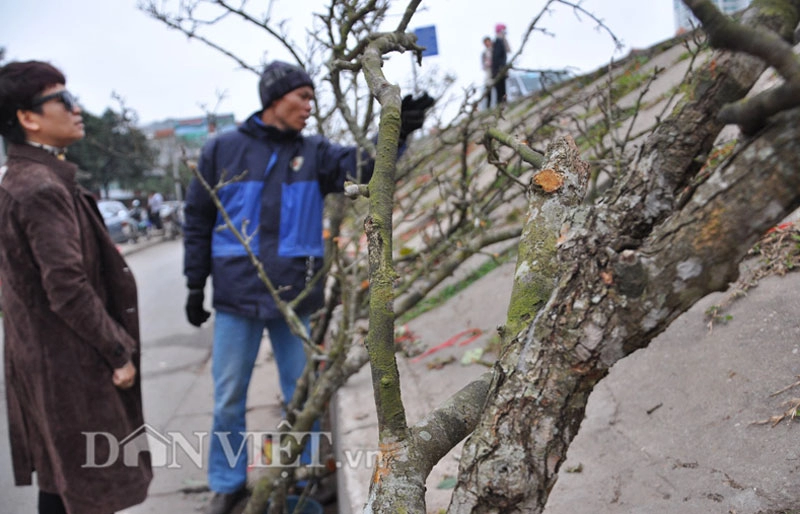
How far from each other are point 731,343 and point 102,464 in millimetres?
2416

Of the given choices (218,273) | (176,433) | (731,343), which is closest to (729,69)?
(731,343)

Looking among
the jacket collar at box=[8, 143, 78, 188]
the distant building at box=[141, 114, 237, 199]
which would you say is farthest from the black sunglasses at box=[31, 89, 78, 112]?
the distant building at box=[141, 114, 237, 199]


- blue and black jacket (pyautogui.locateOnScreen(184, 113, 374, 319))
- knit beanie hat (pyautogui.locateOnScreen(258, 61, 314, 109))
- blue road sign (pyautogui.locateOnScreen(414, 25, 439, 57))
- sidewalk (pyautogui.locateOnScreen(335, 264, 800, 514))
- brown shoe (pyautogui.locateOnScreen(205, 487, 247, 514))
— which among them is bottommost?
brown shoe (pyautogui.locateOnScreen(205, 487, 247, 514))

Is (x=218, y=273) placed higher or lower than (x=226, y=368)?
higher

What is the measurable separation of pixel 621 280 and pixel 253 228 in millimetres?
2442

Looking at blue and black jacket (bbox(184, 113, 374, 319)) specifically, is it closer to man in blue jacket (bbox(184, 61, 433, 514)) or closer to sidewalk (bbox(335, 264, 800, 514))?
man in blue jacket (bbox(184, 61, 433, 514))

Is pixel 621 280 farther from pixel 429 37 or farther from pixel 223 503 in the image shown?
pixel 429 37

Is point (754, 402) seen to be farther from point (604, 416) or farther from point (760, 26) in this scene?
point (760, 26)

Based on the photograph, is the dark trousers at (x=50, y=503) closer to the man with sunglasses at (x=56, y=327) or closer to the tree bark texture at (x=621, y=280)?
the man with sunglasses at (x=56, y=327)

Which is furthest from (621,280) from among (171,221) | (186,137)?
(171,221)

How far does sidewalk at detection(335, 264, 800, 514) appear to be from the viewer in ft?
6.11

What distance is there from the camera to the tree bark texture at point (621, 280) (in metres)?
0.97

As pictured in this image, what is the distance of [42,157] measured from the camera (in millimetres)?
2572

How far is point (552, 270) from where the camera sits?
1338 millimetres
